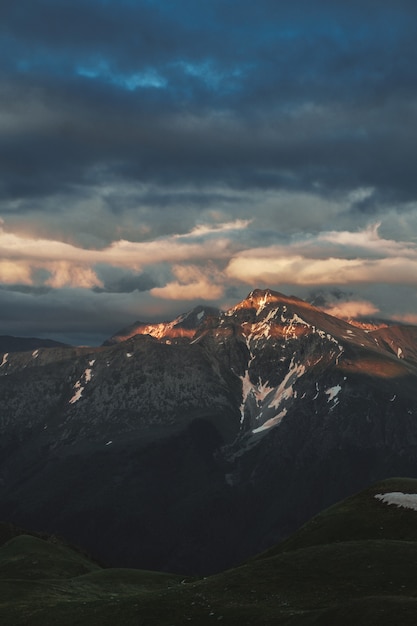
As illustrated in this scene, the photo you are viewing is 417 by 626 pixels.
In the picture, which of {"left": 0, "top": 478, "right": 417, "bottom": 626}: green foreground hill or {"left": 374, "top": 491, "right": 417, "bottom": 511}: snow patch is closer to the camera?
{"left": 0, "top": 478, "right": 417, "bottom": 626}: green foreground hill

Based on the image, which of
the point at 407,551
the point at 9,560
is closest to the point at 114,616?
the point at 407,551

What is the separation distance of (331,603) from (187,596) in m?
17.4

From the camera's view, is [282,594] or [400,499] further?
[400,499]

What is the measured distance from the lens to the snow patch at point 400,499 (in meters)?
130

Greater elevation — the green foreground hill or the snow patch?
the snow patch

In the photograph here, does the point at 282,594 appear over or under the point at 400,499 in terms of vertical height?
under

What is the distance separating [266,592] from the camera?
Answer: 91312 millimetres

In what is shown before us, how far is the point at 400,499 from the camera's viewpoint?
439ft

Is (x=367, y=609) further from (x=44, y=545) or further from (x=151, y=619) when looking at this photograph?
(x=44, y=545)

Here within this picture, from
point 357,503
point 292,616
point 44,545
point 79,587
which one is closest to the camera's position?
point 292,616

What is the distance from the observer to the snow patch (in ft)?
428

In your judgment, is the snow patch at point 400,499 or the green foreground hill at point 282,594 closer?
the green foreground hill at point 282,594

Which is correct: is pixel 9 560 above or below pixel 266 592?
below

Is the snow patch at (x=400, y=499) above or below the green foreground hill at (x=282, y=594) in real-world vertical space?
above
